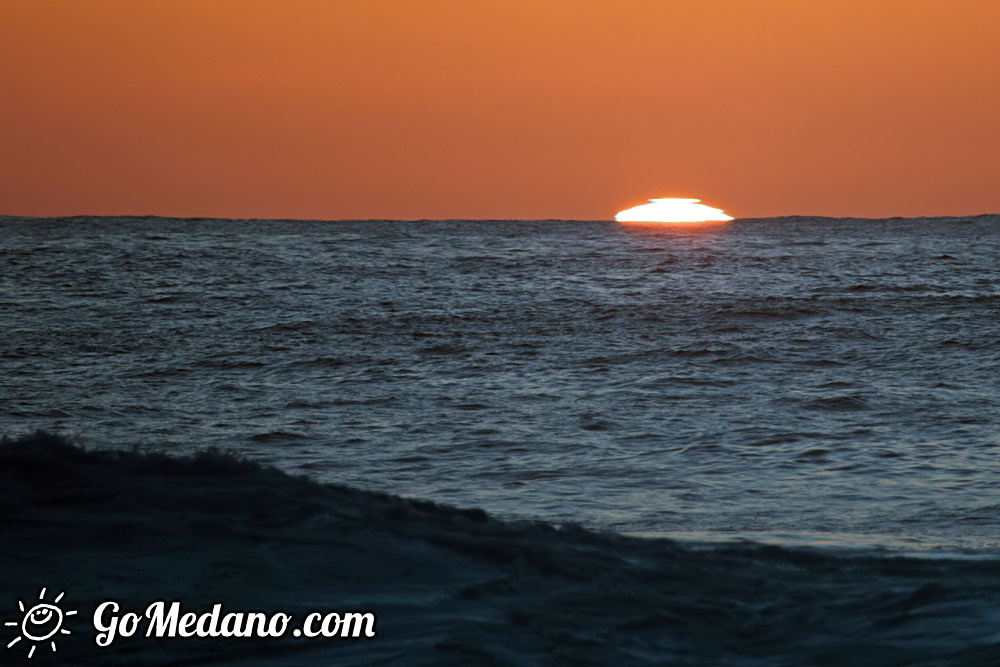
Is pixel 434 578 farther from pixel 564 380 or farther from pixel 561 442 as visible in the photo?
pixel 564 380

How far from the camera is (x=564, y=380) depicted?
12.2 meters

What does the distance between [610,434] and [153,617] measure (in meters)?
5.55

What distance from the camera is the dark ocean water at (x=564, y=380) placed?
23.8ft

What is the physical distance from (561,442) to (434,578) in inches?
164

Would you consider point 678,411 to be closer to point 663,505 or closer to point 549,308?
point 663,505

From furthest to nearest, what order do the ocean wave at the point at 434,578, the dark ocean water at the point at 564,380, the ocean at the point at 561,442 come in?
1. the dark ocean water at the point at 564,380
2. the ocean at the point at 561,442
3. the ocean wave at the point at 434,578

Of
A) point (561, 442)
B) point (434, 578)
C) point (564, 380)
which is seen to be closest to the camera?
point (434, 578)

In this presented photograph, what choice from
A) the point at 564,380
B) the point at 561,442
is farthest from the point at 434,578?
the point at 564,380

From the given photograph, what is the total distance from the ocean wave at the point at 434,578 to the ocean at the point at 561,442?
0.07 feet

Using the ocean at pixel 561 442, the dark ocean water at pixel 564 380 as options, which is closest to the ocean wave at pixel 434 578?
the ocean at pixel 561 442

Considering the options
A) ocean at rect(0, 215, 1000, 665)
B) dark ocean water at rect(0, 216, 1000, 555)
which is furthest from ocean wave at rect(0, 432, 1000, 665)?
dark ocean water at rect(0, 216, 1000, 555)

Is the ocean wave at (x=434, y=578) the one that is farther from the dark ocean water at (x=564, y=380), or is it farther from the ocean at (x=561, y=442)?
the dark ocean water at (x=564, y=380)

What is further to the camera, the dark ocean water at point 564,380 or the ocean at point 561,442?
the dark ocean water at point 564,380

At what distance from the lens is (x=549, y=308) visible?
61.1 ft
